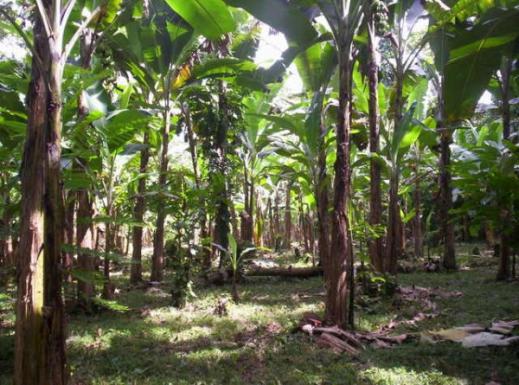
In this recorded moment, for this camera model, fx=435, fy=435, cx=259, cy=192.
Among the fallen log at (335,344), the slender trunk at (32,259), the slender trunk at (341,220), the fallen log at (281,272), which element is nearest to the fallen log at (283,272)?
the fallen log at (281,272)

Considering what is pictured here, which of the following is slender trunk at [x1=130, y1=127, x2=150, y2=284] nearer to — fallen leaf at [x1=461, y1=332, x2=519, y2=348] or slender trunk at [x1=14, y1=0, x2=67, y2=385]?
slender trunk at [x1=14, y1=0, x2=67, y2=385]

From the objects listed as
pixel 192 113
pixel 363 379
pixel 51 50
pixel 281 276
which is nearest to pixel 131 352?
pixel 363 379

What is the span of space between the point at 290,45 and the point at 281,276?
19.8 ft

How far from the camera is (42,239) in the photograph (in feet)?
8.70

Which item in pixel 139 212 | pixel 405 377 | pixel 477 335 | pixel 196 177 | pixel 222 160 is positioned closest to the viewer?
pixel 405 377

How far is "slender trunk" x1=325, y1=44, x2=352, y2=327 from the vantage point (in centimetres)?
523

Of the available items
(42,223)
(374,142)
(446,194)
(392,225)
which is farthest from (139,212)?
(446,194)

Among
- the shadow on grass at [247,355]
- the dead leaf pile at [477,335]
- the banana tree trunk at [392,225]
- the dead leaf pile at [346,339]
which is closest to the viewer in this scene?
the shadow on grass at [247,355]

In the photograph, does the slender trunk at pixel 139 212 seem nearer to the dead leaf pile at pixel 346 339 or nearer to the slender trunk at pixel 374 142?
the dead leaf pile at pixel 346 339

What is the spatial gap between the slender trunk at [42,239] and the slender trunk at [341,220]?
3.31m

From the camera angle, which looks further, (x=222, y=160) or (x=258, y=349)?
(x=222, y=160)

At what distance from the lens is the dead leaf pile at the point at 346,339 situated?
4.81 m

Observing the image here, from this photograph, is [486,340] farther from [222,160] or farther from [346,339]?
[222,160]

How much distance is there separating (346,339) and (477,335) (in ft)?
4.81
